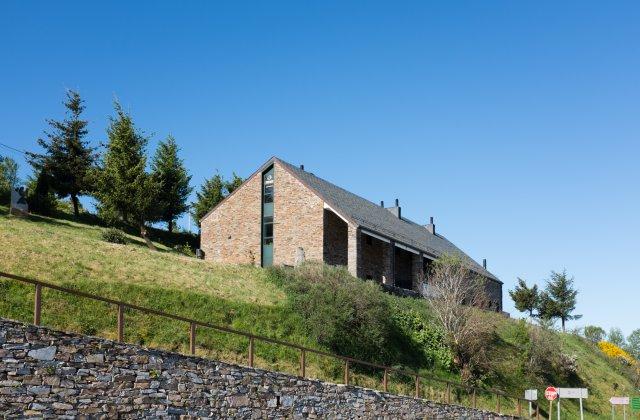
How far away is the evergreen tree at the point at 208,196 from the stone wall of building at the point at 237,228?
1367 cm

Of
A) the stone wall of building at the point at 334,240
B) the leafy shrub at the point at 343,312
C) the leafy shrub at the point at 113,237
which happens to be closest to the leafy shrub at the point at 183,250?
the leafy shrub at the point at 113,237

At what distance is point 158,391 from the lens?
1612cm

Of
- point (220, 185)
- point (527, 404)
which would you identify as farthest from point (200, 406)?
point (220, 185)

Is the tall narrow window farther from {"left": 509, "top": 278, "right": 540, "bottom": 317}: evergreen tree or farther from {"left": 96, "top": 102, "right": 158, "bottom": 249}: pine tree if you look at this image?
{"left": 509, "top": 278, "right": 540, "bottom": 317}: evergreen tree

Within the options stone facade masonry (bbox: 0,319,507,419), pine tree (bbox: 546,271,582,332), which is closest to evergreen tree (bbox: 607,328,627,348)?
pine tree (bbox: 546,271,582,332)

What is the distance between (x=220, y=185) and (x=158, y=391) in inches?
1704

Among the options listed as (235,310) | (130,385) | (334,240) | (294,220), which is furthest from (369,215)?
(130,385)

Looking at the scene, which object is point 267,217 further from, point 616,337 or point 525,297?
point 616,337

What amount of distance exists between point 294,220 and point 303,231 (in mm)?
898

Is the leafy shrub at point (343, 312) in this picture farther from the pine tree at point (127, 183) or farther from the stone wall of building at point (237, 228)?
the pine tree at point (127, 183)

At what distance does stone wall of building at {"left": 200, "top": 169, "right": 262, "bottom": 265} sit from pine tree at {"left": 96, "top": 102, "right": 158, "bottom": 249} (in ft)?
15.7

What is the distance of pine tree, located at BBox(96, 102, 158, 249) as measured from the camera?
153ft

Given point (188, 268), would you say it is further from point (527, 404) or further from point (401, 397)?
point (527, 404)

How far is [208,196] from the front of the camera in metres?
58.4
